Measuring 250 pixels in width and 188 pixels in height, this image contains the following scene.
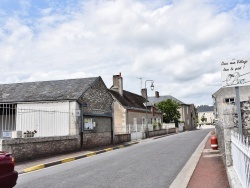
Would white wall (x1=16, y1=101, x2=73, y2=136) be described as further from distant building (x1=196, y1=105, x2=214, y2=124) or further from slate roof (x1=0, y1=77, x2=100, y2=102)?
distant building (x1=196, y1=105, x2=214, y2=124)

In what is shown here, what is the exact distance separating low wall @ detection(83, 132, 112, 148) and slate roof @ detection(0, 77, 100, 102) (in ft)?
9.21

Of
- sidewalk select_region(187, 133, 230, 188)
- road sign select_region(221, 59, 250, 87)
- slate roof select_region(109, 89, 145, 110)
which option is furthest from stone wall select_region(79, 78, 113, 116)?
road sign select_region(221, 59, 250, 87)

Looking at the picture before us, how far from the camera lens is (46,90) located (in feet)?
66.7

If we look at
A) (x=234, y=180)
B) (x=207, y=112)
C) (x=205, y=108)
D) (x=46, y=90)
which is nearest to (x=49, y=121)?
(x=46, y=90)

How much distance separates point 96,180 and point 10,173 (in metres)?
2.73

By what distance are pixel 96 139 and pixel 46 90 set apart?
16.3 feet

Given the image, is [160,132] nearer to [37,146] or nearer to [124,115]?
[124,115]

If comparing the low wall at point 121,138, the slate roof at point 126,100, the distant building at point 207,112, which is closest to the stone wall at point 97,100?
the low wall at point 121,138

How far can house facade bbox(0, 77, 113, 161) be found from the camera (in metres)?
17.1

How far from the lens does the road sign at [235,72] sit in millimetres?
5922

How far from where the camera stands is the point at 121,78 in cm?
3966

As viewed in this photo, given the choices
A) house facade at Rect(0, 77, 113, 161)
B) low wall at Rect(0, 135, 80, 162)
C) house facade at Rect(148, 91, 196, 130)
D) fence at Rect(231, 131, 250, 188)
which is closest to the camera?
fence at Rect(231, 131, 250, 188)

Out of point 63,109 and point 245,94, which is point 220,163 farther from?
point 245,94

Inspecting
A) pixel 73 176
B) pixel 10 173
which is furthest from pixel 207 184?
pixel 10 173
